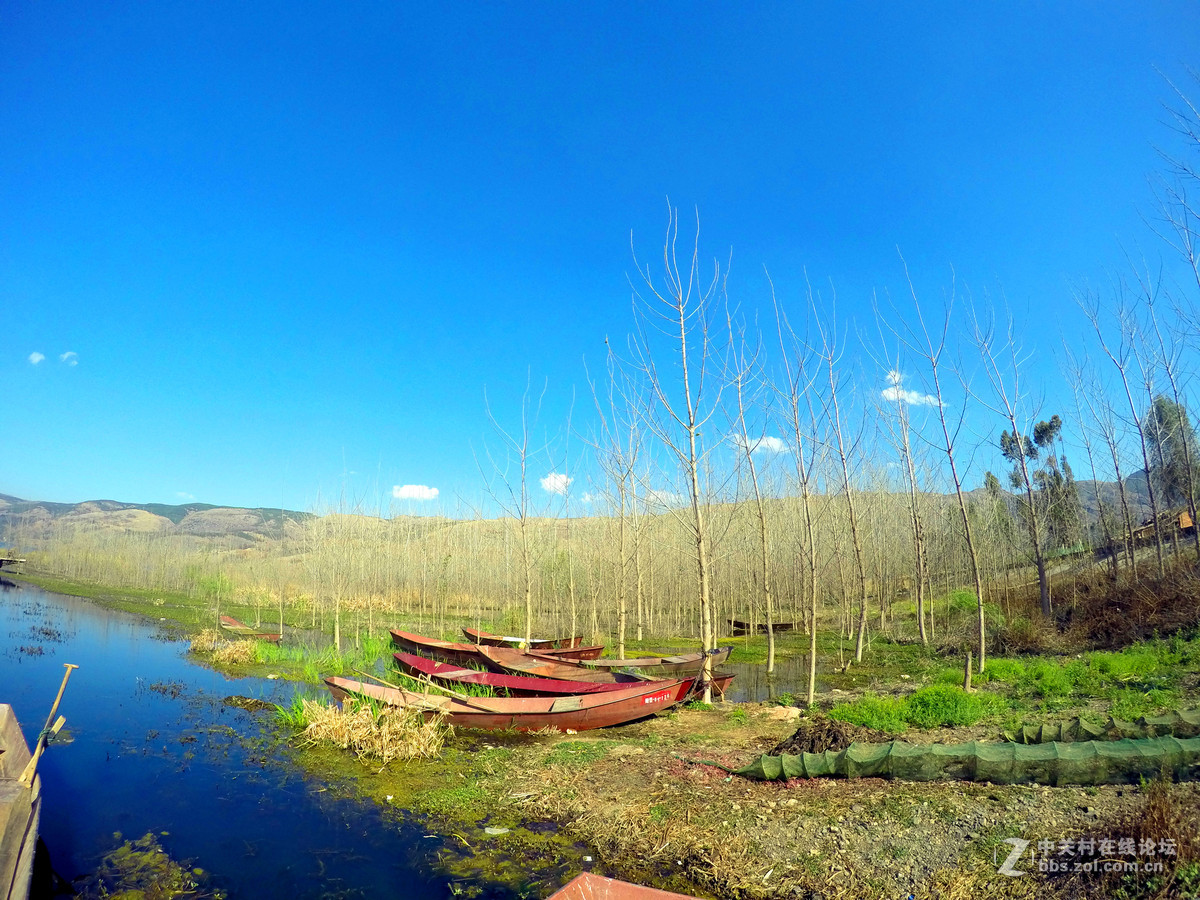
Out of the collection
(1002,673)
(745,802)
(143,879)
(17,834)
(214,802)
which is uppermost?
(17,834)

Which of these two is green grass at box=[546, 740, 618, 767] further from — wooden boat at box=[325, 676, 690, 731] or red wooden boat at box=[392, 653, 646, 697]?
red wooden boat at box=[392, 653, 646, 697]

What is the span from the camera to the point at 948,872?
4.58m

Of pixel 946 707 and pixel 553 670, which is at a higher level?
pixel 946 707

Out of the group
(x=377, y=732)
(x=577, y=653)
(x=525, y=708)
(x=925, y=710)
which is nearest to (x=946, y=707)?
(x=925, y=710)

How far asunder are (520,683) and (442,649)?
17.4 feet

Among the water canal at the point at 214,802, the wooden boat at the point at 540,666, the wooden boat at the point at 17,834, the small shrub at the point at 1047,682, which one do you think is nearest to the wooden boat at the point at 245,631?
the water canal at the point at 214,802

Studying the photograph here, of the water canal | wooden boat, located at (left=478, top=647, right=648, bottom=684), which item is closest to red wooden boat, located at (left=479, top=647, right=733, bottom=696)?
wooden boat, located at (left=478, top=647, right=648, bottom=684)

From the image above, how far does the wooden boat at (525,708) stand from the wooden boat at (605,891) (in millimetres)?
6134

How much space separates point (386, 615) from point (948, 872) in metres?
29.0

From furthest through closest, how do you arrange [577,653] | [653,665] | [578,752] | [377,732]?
[577,653]
[653,665]
[377,732]
[578,752]

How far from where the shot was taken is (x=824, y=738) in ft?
23.4

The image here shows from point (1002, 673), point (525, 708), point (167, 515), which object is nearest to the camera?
point (525, 708)

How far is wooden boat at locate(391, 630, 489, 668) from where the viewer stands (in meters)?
14.8

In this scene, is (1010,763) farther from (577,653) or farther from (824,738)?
(577,653)
